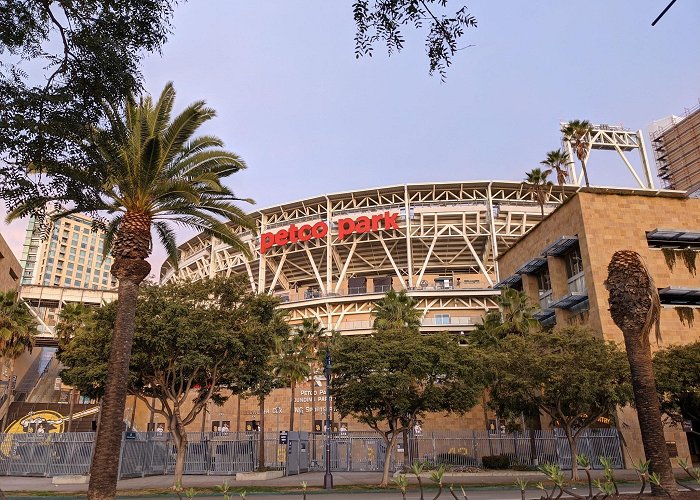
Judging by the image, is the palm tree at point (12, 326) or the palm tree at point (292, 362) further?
the palm tree at point (292, 362)

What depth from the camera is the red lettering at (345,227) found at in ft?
225

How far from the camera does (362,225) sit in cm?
6800

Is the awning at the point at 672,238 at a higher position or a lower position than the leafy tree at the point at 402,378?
higher

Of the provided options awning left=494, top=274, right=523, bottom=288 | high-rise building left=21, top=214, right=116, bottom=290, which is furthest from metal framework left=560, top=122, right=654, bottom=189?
high-rise building left=21, top=214, right=116, bottom=290

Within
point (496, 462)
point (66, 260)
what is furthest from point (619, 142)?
point (66, 260)

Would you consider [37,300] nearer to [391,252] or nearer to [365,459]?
[391,252]

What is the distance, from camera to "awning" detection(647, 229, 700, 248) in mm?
37562

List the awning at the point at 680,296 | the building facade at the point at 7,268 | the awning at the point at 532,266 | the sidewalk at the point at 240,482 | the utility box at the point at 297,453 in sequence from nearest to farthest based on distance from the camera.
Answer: the sidewalk at the point at 240,482, the utility box at the point at 297,453, the awning at the point at 680,296, the awning at the point at 532,266, the building facade at the point at 7,268

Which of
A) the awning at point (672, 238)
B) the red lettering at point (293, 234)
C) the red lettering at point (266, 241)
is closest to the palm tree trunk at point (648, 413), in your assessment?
the awning at point (672, 238)

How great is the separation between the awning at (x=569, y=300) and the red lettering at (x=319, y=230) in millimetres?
35104

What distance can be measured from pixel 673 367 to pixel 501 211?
41.3 m

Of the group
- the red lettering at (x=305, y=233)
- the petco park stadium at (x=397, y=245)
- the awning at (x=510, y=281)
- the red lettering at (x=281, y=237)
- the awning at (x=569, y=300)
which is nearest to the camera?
the awning at (x=569, y=300)

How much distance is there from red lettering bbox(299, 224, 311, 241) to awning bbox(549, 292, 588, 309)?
3638 cm

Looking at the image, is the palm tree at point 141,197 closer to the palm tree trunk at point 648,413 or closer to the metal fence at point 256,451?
the palm tree trunk at point 648,413
